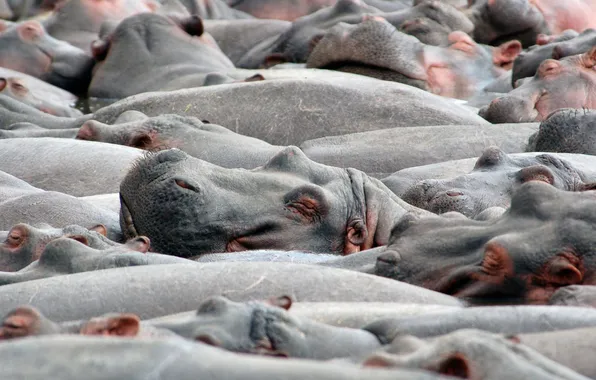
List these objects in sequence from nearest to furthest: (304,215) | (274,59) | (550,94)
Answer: (304,215) < (550,94) < (274,59)

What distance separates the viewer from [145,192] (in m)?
4.08

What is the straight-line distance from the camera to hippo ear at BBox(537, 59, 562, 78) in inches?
291

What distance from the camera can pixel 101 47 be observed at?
9.66 metres

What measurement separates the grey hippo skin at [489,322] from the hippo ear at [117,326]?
55 cm

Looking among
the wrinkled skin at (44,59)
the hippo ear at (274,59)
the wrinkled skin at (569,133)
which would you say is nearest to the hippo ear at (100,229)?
the wrinkled skin at (569,133)

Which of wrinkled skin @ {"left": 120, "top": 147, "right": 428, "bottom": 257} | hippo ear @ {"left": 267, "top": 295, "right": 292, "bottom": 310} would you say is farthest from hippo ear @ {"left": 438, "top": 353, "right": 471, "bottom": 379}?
wrinkled skin @ {"left": 120, "top": 147, "right": 428, "bottom": 257}

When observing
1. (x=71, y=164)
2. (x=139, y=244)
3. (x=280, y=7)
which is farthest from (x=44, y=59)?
(x=139, y=244)

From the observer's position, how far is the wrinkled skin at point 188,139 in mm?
5828

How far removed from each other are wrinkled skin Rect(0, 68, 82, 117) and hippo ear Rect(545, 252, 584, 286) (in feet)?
18.1

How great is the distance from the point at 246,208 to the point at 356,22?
249 inches

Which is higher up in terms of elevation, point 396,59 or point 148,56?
point 396,59

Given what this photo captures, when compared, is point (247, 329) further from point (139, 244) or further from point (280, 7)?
point (280, 7)

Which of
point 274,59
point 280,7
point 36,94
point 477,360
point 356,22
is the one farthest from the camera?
point 280,7

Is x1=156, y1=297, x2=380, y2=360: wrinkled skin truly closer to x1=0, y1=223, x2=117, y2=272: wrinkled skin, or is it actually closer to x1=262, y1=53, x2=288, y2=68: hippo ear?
x1=0, y1=223, x2=117, y2=272: wrinkled skin
